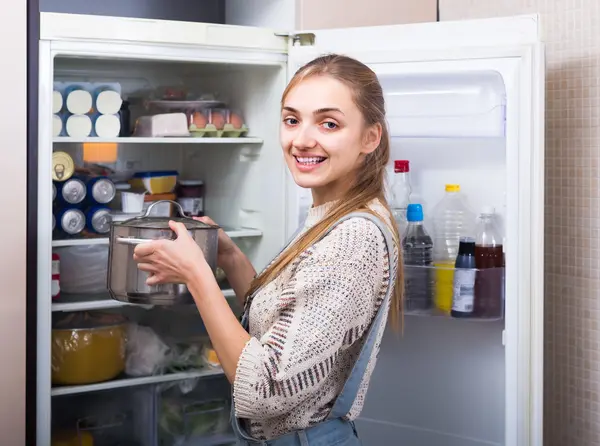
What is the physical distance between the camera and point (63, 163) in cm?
203

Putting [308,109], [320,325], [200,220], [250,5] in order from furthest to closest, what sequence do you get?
1. [250,5]
2. [200,220]
3. [308,109]
4. [320,325]

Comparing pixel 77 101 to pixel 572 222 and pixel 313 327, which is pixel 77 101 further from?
pixel 572 222

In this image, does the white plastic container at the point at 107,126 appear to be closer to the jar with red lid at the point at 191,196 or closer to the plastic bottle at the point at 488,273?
the jar with red lid at the point at 191,196

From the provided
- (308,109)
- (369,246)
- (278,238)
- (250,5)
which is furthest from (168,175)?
(369,246)

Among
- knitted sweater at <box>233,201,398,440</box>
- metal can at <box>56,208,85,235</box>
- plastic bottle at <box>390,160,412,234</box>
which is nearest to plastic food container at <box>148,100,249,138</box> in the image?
metal can at <box>56,208,85,235</box>

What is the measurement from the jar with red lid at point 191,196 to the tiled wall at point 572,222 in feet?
3.18

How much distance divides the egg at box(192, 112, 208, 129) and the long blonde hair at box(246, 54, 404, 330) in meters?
0.79

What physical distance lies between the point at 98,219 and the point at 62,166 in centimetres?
17

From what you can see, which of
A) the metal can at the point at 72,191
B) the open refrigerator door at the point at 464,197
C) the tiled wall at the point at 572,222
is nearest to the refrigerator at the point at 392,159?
the open refrigerator door at the point at 464,197

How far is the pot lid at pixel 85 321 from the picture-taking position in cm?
208

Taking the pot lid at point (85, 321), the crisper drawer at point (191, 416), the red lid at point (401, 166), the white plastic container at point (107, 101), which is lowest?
the crisper drawer at point (191, 416)

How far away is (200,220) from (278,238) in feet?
1.75

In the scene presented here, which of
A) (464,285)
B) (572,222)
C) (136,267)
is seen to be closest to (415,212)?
(464,285)

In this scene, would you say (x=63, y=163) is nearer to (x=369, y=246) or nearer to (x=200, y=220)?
(x=200, y=220)
